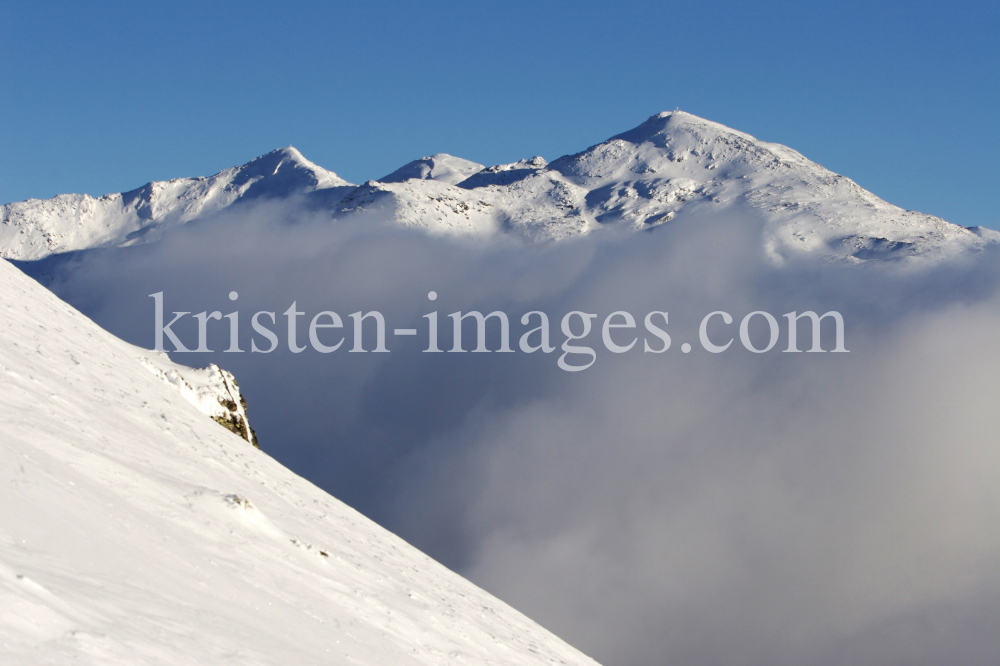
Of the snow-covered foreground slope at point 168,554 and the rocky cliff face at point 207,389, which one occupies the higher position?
the rocky cliff face at point 207,389

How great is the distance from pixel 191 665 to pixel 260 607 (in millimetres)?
2505

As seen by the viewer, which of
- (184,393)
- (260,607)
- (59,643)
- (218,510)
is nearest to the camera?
(59,643)

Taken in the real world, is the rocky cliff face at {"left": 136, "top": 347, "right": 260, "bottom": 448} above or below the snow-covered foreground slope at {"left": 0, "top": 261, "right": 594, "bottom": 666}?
above

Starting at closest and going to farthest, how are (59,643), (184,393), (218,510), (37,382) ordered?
1. (59,643)
2. (218,510)
3. (37,382)
4. (184,393)

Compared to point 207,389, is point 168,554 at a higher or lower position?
lower

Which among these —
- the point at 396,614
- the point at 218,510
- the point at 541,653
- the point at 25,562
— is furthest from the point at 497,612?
the point at 25,562

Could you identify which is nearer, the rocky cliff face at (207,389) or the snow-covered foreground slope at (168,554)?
the snow-covered foreground slope at (168,554)

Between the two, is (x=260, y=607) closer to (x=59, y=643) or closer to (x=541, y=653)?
(x=59, y=643)

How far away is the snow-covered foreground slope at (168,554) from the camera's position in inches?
286

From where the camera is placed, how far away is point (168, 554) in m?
9.64

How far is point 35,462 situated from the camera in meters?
9.80

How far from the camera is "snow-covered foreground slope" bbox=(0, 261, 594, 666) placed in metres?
7.27

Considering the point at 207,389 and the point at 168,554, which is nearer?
the point at 168,554

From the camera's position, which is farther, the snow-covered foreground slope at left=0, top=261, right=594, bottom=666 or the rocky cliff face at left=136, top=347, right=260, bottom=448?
the rocky cliff face at left=136, top=347, right=260, bottom=448
